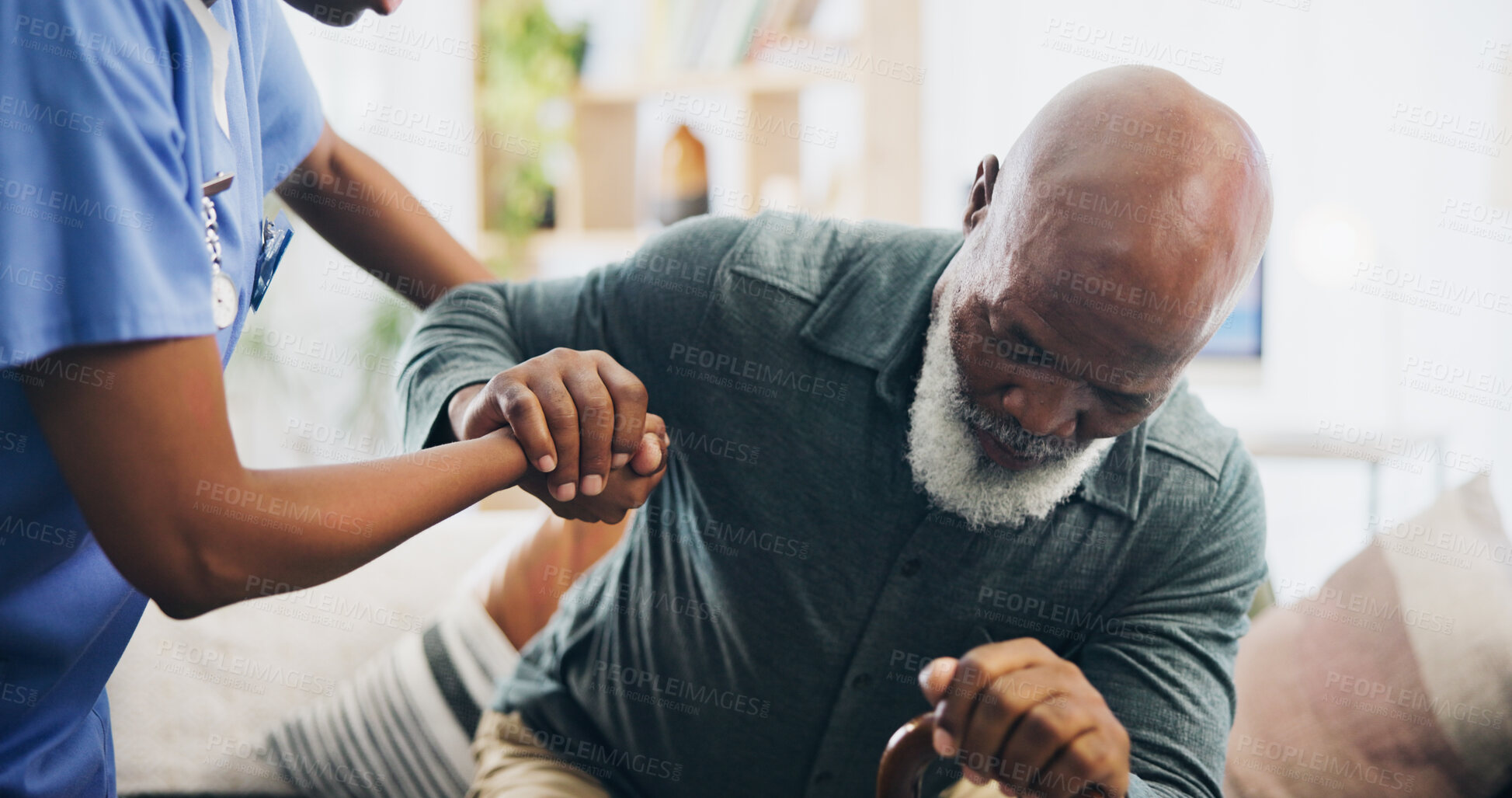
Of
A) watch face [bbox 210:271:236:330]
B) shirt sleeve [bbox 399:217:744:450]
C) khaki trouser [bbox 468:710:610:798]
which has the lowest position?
khaki trouser [bbox 468:710:610:798]

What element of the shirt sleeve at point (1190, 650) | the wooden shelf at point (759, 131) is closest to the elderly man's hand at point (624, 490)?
the shirt sleeve at point (1190, 650)

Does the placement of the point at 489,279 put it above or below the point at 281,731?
above

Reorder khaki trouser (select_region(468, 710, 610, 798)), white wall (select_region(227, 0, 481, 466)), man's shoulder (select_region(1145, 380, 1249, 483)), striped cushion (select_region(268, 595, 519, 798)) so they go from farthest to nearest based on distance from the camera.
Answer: white wall (select_region(227, 0, 481, 466)) → striped cushion (select_region(268, 595, 519, 798)) → khaki trouser (select_region(468, 710, 610, 798)) → man's shoulder (select_region(1145, 380, 1249, 483))

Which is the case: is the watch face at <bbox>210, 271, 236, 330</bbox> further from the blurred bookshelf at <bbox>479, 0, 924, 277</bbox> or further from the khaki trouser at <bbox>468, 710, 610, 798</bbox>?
the blurred bookshelf at <bbox>479, 0, 924, 277</bbox>

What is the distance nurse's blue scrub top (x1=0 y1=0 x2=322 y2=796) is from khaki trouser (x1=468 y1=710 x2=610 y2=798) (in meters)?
0.55

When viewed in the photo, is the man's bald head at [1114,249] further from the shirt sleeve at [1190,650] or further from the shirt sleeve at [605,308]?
the shirt sleeve at [605,308]

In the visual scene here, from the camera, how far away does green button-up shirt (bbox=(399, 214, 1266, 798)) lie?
111 centimetres

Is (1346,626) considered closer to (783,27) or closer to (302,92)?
(302,92)

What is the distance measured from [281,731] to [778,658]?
0.97 m

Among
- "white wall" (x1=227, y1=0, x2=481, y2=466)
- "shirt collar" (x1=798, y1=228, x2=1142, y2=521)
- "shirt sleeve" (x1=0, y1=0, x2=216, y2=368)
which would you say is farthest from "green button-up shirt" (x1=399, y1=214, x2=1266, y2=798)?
"white wall" (x1=227, y1=0, x2=481, y2=466)

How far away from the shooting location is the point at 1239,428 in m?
2.19

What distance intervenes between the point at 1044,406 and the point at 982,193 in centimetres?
28

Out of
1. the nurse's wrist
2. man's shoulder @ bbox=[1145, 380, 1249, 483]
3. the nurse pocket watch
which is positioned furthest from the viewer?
man's shoulder @ bbox=[1145, 380, 1249, 483]

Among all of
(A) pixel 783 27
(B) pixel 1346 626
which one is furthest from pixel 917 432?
(A) pixel 783 27
